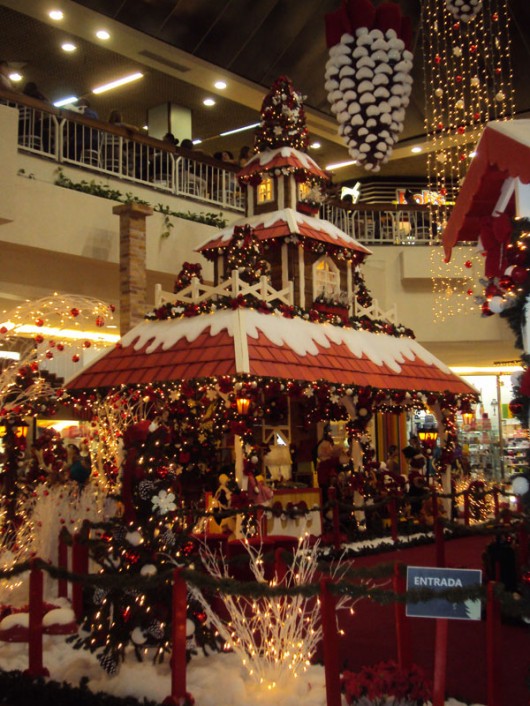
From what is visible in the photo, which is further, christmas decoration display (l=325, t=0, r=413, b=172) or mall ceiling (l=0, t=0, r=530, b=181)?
mall ceiling (l=0, t=0, r=530, b=181)

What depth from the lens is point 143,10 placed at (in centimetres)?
1528

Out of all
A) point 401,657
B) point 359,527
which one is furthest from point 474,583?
point 359,527

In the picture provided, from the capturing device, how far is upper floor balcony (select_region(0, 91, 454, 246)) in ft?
43.0

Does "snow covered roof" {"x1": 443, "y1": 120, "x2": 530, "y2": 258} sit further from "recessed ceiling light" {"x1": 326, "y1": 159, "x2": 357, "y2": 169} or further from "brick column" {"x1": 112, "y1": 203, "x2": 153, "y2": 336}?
"recessed ceiling light" {"x1": 326, "y1": 159, "x2": 357, "y2": 169}

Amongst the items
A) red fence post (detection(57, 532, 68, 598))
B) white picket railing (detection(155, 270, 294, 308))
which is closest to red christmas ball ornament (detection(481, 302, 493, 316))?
red fence post (detection(57, 532, 68, 598))

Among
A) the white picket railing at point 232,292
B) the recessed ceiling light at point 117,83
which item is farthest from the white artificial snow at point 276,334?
the recessed ceiling light at point 117,83

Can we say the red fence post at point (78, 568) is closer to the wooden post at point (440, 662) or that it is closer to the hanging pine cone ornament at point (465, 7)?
the wooden post at point (440, 662)

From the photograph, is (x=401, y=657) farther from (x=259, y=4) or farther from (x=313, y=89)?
(x=313, y=89)

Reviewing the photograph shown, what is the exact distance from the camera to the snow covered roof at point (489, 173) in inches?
179

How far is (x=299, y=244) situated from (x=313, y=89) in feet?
21.5

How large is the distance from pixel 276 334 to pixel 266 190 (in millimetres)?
4180

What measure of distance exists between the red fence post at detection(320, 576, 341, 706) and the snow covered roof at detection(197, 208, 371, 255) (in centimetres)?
928

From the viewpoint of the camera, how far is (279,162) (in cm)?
1444

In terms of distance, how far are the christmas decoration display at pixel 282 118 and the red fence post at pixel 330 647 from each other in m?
11.3
